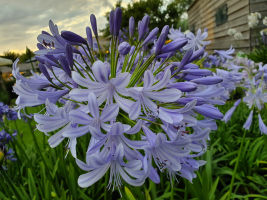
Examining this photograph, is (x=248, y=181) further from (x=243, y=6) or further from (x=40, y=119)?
(x=243, y=6)

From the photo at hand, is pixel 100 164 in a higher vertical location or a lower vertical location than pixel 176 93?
lower

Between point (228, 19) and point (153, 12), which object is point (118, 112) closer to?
point (228, 19)

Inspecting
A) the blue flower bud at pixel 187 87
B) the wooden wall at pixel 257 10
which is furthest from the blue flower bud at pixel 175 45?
the wooden wall at pixel 257 10

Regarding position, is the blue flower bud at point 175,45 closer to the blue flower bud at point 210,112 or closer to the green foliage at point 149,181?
the blue flower bud at point 210,112

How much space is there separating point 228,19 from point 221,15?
109 cm

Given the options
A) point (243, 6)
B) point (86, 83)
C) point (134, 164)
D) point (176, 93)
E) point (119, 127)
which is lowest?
point (134, 164)

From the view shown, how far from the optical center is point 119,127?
33.4 inches

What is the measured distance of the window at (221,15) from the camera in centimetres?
1045

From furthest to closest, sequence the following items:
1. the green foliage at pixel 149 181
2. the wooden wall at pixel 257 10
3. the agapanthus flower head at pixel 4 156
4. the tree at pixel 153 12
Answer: the tree at pixel 153 12
the wooden wall at pixel 257 10
the green foliage at pixel 149 181
the agapanthus flower head at pixel 4 156

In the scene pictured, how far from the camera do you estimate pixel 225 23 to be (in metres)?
10.7

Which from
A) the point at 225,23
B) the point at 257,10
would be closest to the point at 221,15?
the point at 225,23

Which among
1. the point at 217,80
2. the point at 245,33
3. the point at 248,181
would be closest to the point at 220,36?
the point at 245,33

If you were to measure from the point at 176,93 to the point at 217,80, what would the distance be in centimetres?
36

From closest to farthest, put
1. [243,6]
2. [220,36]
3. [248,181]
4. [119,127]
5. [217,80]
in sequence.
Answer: [119,127] → [217,80] → [248,181] → [243,6] → [220,36]
